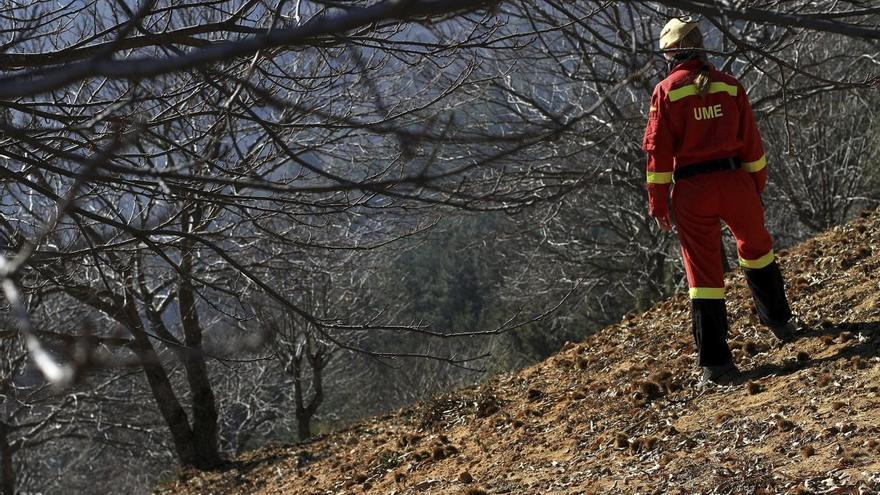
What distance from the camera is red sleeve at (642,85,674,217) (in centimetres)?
495

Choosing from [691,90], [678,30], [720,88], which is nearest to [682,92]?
[691,90]

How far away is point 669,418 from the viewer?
502 cm

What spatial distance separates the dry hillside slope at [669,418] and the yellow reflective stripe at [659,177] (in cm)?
107

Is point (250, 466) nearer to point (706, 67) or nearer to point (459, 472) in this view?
point (459, 472)

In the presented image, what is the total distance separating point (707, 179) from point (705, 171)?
0.04 meters

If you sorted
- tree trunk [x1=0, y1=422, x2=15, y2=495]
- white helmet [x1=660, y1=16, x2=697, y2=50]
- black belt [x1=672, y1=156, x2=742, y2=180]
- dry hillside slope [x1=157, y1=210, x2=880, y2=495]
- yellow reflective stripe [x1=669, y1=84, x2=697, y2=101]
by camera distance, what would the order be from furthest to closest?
tree trunk [x1=0, y1=422, x2=15, y2=495] < black belt [x1=672, y1=156, x2=742, y2=180] < yellow reflective stripe [x1=669, y1=84, x2=697, y2=101] < white helmet [x1=660, y1=16, x2=697, y2=50] < dry hillside slope [x1=157, y1=210, x2=880, y2=495]

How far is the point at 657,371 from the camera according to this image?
19.0 feet

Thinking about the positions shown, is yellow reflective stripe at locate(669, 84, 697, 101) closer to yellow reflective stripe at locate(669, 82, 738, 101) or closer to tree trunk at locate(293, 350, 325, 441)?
yellow reflective stripe at locate(669, 82, 738, 101)

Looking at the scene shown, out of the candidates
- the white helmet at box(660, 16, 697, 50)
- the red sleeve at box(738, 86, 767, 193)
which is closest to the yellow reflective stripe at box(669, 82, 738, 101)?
the red sleeve at box(738, 86, 767, 193)

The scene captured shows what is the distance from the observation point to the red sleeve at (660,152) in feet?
16.2

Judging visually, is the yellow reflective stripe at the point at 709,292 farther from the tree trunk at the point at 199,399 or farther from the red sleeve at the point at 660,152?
the tree trunk at the point at 199,399

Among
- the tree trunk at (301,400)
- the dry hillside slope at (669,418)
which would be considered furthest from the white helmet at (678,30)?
the tree trunk at (301,400)

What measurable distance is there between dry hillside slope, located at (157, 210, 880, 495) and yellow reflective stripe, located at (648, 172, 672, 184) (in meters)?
1.07

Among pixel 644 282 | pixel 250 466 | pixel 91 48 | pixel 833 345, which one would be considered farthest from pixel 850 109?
pixel 91 48
